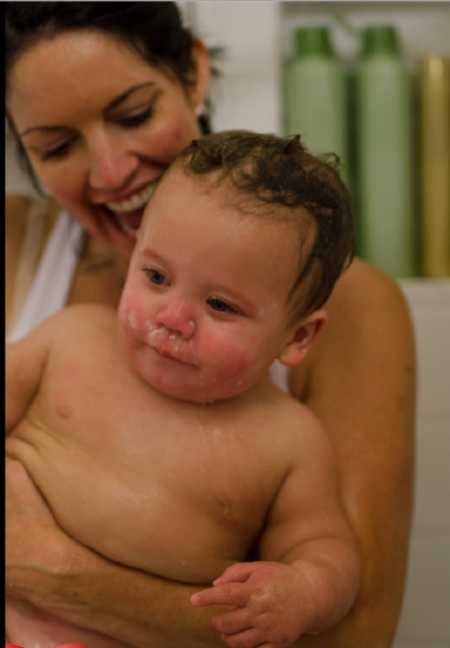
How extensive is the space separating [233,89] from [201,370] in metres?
0.68

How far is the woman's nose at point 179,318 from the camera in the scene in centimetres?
60

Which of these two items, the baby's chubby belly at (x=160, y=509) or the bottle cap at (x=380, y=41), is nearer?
the baby's chubby belly at (x=160, y=509)

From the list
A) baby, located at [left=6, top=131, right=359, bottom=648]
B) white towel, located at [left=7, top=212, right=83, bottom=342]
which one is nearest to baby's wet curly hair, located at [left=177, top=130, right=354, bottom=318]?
baby, located at [left=6, top=131, right=359, bottom=648]

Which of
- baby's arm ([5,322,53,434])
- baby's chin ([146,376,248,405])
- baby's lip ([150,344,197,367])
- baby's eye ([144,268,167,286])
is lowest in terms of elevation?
baby's arm ([5,322,53,434])

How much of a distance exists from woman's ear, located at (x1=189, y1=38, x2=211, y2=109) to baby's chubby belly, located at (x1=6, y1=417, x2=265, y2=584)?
0.42 m

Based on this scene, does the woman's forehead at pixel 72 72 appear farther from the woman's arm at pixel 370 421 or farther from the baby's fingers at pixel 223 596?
the baby's fingers at pixel 223 596

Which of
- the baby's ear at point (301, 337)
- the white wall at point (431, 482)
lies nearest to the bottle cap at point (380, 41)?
the white wall at point (431, 482)

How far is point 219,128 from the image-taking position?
1191 millimetres

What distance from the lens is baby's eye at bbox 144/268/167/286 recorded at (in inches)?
24.5

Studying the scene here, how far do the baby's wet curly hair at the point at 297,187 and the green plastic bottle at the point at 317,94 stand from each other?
544mm

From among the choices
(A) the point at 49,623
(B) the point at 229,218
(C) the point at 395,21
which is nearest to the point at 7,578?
(A) the point at 49,623

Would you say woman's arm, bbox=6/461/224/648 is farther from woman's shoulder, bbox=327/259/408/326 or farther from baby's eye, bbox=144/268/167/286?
woman's shoulder, bbox=327/259/408/326

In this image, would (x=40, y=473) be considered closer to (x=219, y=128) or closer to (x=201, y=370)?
(x=201, y=370)

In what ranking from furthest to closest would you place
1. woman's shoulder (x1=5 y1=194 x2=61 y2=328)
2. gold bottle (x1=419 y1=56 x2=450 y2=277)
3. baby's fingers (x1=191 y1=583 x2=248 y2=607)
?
gold bottle (x1=419 y1=56 x2=450 y2=277)
woman's shoulder (x1=5 y1=194 x2=61 y2=328)
baby's fingers (x1=191 y1=583 x2=248 y2=607)
